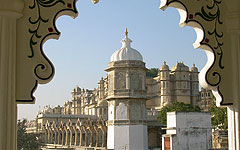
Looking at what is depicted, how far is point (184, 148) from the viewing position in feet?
54.9

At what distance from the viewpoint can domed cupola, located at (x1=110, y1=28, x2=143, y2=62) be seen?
16.3 meters

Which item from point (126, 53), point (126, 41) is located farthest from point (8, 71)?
point (126, 41)

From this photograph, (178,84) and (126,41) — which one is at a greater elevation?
(126,41)

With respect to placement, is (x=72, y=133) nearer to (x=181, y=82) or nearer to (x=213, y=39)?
(x=181, y=82)

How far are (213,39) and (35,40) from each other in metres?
1.70

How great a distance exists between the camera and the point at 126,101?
1600 cm

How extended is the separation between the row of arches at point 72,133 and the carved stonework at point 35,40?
88.7 feet

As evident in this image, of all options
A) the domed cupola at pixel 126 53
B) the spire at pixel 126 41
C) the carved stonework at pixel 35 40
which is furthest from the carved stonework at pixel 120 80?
the carved stonework at pixel 35 40

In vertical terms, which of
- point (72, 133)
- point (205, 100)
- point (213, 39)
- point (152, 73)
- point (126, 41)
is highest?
point (152, 73)

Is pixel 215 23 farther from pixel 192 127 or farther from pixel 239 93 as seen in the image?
pixel 192 127

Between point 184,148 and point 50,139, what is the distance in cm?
3116

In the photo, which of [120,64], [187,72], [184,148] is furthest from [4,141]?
[187,72]

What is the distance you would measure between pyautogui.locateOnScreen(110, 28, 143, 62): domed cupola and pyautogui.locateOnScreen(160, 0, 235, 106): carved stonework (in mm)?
12960

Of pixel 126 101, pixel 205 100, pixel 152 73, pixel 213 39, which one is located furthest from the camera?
pixel 152 73
